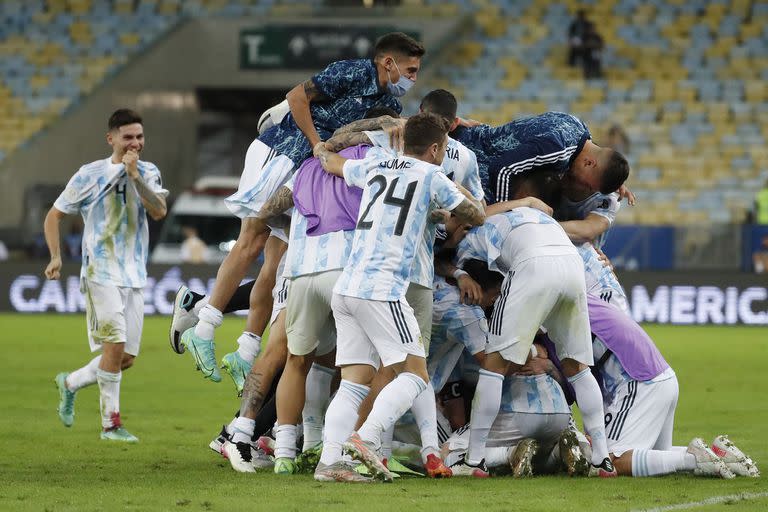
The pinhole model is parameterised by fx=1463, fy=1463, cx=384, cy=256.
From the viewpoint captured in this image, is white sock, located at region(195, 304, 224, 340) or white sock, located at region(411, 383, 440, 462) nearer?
white sock, located at region(411, 383, 440, 462)

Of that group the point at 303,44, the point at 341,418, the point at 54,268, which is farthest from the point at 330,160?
the point at 303,44

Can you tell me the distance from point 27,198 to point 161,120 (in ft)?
14.0

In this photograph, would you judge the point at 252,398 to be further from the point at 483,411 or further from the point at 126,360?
the point at 126,360

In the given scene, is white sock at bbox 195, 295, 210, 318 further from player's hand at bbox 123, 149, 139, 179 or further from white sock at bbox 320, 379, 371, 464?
white sock at bbox 320, 379, 371, 464

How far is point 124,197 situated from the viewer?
1059cm

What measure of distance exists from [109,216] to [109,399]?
138 cm

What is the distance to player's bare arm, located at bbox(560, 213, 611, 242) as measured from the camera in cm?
909

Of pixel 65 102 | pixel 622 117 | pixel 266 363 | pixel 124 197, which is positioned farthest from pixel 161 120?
pixel 266 363

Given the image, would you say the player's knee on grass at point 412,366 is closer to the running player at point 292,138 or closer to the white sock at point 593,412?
the white sock at point 593,412

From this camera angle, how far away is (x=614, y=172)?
867cm

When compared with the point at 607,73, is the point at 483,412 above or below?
below

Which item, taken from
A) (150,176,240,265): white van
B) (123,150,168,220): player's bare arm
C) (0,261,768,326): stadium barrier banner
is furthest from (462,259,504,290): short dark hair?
(150,176,240,265): white van

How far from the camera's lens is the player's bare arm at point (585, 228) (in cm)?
909

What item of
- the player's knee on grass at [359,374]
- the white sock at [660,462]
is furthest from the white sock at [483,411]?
the white sock at [660,462]
